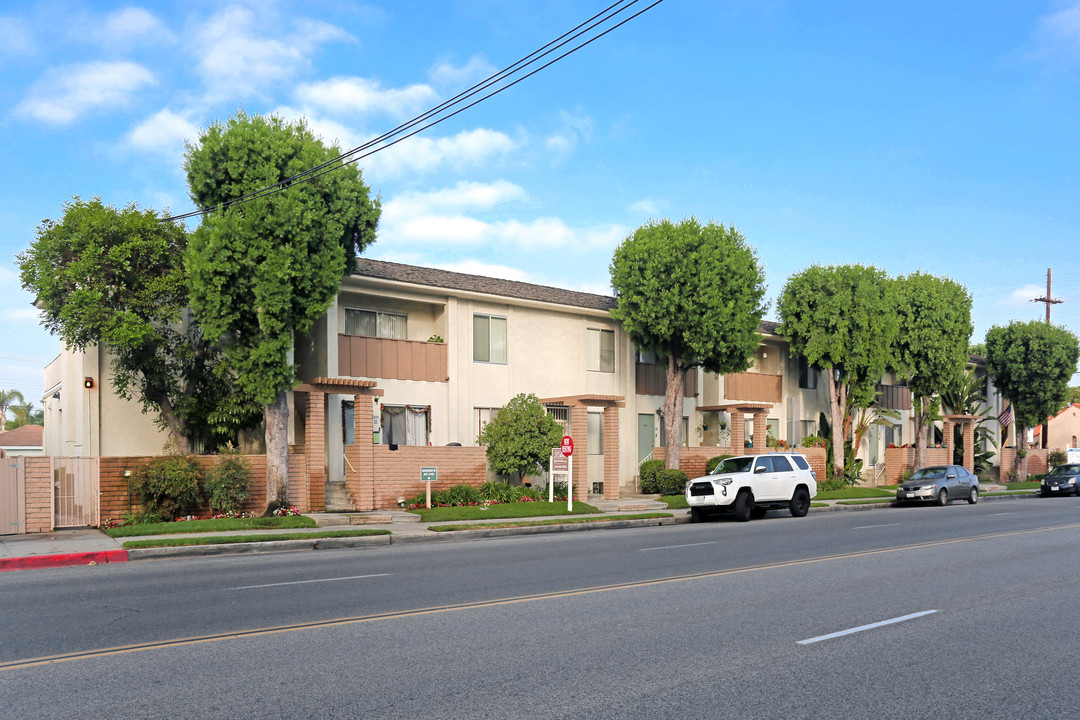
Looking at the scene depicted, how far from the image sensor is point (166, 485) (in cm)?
→ 1981

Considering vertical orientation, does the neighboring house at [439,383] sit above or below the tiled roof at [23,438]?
above

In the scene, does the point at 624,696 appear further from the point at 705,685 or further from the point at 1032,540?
the point at 1032,540

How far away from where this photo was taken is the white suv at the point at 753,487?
79.2 ft

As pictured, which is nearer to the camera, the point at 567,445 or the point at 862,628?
the point at 862,628

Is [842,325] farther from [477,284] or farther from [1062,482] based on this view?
[477,284]

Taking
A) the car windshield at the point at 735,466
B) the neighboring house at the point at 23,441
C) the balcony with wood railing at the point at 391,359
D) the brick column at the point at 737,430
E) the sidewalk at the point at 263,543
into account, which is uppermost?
the balcony with wood railing at the point at 391,359

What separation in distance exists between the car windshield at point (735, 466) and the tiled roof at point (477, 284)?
314 inches

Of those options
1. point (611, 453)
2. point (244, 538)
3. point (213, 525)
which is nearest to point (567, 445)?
point (611, 453)

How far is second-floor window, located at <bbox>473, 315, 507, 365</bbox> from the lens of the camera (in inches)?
1115

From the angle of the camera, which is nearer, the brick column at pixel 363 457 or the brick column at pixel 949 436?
the brick column at pixel 363 457

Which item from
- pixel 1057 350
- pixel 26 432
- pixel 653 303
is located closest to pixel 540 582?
pixel 653 303

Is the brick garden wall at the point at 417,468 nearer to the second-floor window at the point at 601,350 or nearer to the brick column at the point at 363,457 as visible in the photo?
the brick column at the point at 363,457

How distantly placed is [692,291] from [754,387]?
10337 millimetres

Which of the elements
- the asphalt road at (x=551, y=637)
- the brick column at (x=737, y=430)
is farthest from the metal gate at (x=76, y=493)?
the brick column at (x=737, y=430)
